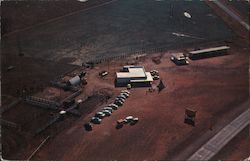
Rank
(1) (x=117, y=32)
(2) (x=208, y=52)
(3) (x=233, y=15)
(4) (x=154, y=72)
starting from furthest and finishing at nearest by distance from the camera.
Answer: (3) (x=233, y=15), (1) (x=117, y=32), (2) (x=208, y=52), (4) (x=154, y=72)

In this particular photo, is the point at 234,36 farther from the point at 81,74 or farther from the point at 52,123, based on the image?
the point at 52,123

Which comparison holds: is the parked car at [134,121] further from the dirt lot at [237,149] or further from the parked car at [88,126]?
the dirt lot at [237,149]

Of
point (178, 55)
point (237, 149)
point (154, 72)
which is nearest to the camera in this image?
point (237, 149)

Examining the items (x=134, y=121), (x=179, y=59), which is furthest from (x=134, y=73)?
(x=134, y=121)

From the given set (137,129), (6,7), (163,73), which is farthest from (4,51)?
(137,129)

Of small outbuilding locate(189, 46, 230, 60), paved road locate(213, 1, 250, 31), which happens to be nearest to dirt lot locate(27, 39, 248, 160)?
small outbuilding locate(189, 46, 230, 60)

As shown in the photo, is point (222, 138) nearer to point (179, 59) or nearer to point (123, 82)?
point (123, 82)

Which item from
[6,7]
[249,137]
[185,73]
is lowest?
[249,137]
